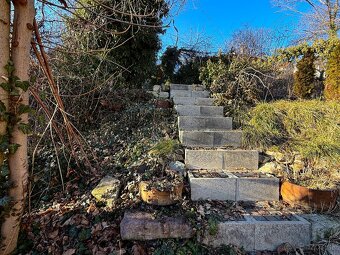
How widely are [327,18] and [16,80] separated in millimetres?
13550

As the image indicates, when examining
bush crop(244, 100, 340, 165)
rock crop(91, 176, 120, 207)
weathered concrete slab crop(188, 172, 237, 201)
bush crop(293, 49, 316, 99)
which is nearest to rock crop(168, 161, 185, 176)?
weathered concrete slab crop(188, 172, 237, 201)

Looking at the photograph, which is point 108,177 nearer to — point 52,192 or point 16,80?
point 52,192

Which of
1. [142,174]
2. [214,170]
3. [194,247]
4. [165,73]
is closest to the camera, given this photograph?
[194,247]

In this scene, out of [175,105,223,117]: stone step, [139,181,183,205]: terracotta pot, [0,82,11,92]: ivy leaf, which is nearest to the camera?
[0,82,11,92]: ivy leaf

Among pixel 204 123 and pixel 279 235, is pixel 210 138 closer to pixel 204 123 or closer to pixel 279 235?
pixel 204 123

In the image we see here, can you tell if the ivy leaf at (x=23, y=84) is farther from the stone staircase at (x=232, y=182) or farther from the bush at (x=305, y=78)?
the bush at (x=305, y=78)

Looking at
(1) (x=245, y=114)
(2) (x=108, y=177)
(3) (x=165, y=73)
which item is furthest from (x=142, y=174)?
(3) (x=165, y=73)

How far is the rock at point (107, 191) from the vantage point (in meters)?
2.09

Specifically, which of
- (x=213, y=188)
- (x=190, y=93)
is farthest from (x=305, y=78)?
(x=213, y=188)

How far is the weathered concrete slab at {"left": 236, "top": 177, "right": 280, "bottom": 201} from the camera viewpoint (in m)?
2.35

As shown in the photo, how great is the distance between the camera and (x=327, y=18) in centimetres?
1056

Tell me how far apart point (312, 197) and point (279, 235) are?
60cm

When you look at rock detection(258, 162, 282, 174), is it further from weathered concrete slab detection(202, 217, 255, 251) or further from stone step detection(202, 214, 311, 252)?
weathered concrete slab detection(202, 217, 255, 251)

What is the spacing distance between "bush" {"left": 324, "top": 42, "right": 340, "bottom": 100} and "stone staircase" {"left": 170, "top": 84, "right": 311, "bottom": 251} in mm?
2116
